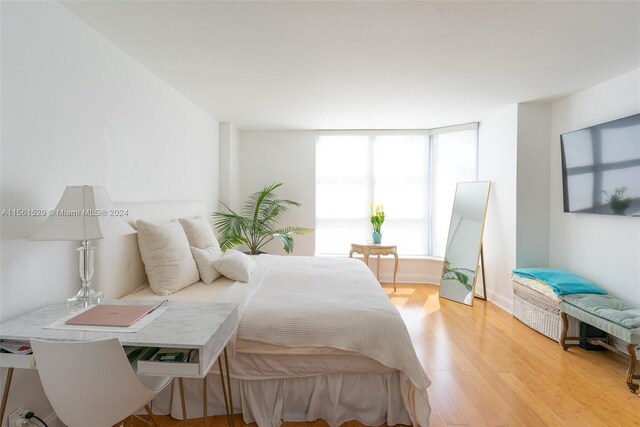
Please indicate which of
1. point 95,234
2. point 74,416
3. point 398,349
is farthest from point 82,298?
point 398,349

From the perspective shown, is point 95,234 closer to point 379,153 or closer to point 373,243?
point 373,243

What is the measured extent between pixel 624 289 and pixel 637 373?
662 millimetres

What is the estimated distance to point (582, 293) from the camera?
110 inches

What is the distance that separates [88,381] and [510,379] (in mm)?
2567

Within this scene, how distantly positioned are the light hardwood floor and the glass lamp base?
0.81 metres

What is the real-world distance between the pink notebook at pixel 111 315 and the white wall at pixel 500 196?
372cm

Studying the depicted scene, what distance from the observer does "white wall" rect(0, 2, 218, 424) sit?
153 centimetres

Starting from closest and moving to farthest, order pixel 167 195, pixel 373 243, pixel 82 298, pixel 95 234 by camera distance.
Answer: pixel 95 234 < pixel 82 298 < pixel 167 195 < pixel 373 243

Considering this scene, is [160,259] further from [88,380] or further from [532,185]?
[532,185]

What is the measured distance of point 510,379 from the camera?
91.7 inches

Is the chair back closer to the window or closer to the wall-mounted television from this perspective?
the wall-mounted television

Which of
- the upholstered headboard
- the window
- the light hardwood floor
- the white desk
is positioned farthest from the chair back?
the window

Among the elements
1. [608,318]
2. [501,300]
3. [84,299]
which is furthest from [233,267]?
[501,300]

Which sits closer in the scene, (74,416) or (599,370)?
(74,416)
